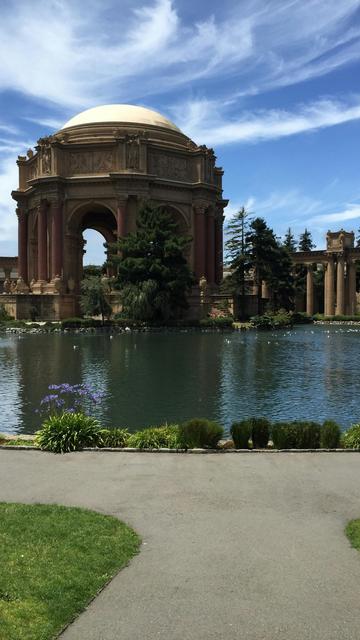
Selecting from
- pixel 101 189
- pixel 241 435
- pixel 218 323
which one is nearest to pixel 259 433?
pixel 241 435

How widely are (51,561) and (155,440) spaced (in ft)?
18.7

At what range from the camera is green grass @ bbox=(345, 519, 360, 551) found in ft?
20.5

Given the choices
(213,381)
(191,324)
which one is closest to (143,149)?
(191,324)

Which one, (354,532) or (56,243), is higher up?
(56,243)

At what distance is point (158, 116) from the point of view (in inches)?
3248

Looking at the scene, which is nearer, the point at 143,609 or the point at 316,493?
the point at 143,609

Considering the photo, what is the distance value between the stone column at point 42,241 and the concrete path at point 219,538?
67.2 meters

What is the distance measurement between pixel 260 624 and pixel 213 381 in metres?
19.3

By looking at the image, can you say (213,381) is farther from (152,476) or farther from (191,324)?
(191,324)

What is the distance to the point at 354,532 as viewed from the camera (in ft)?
21.5

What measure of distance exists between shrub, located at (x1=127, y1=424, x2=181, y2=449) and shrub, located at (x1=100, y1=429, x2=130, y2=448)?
15 centimetres

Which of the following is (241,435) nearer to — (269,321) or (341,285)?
(269,321)

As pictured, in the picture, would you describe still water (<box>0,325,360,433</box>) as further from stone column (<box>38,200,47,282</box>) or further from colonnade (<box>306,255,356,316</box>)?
colonnade (<box>306,255,356,316</box>)

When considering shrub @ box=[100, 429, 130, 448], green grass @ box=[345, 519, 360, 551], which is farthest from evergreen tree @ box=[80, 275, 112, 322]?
green grass @ box=[345, 519, 360, 551]
